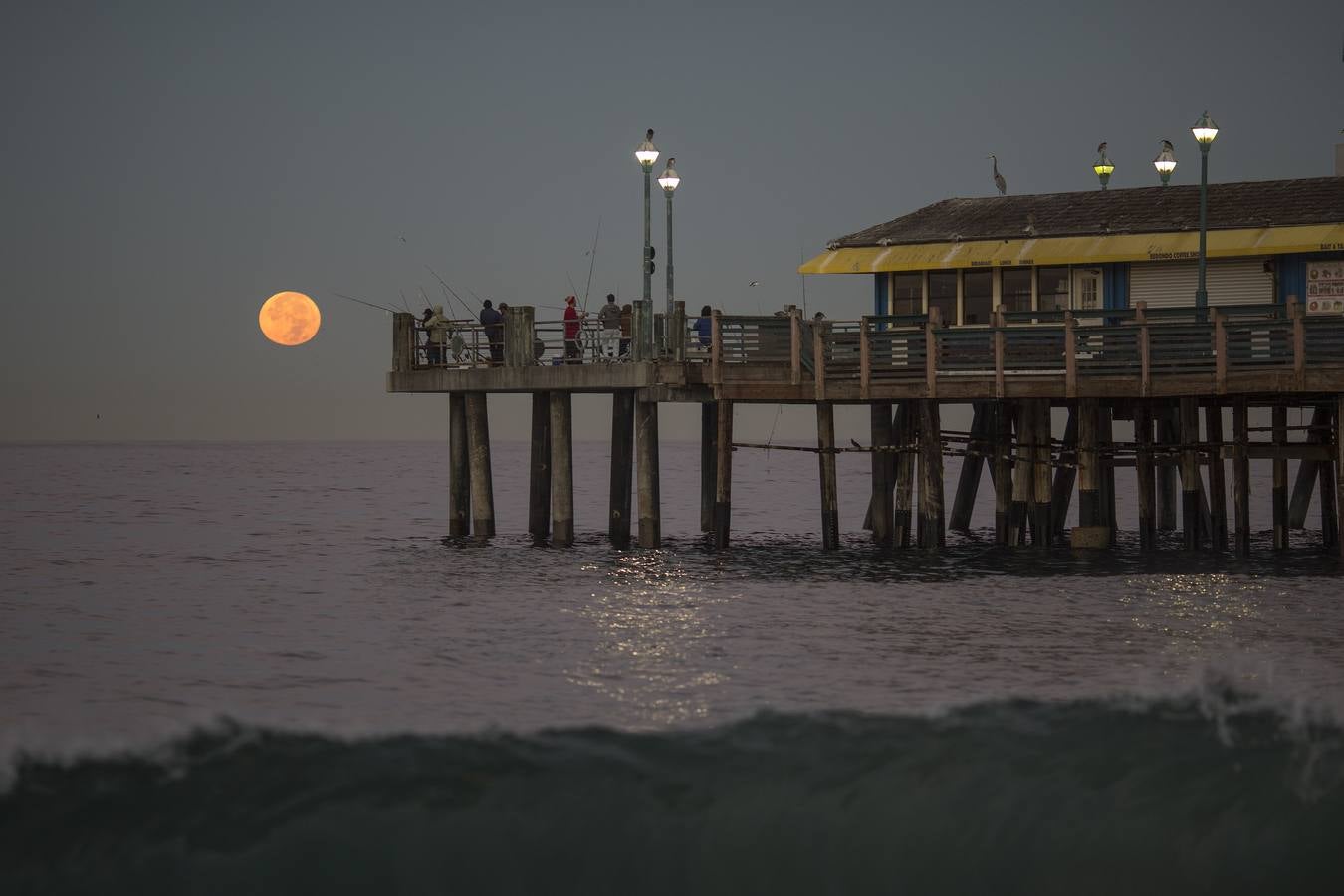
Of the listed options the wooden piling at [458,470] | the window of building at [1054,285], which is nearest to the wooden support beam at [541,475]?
the wooden piling at [458,470]

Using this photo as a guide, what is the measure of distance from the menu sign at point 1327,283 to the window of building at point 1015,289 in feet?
16.1

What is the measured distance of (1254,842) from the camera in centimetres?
1395

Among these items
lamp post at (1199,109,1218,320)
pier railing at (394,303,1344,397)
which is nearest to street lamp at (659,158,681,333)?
pier railing at (394,303,1344,397)

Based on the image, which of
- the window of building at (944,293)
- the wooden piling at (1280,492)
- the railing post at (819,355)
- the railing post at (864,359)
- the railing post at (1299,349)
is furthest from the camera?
the window of building at (944,293)

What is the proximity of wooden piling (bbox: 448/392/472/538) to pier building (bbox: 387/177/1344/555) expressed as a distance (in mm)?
63

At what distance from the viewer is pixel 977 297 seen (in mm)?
31078

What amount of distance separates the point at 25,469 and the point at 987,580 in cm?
11647

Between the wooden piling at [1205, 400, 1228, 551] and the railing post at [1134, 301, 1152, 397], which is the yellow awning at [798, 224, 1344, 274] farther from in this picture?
the railing post at [1134, 301, 1152, 397]

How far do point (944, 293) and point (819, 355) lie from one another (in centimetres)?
472

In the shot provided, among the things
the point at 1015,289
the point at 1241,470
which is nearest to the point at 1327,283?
the point at 1241,470

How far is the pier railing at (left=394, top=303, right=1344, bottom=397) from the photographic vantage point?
25938 millimetres

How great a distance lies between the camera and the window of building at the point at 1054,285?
30.8m

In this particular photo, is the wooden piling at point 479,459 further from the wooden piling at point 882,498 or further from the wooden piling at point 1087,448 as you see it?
the wooden piling at point 1087,448

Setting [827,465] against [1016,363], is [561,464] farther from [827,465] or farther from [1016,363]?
[1016,363]
